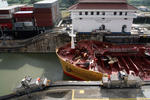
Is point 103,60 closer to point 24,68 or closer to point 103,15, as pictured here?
point 103,15

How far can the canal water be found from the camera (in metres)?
16.9

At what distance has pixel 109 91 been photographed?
969 centimetres

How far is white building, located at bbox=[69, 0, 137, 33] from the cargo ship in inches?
185

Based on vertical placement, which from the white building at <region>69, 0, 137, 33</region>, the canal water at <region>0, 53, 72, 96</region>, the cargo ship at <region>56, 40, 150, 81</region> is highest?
the white building at <region>69, 0, 137, 33</region>

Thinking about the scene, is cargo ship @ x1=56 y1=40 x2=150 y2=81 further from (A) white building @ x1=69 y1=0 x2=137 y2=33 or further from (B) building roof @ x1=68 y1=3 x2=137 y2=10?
(B) building roof @ x1=68 y1=3 x2=137 y2=10

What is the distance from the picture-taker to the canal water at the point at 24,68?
55.5 ft

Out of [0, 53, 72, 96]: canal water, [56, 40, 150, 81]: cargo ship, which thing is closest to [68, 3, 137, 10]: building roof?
[56, 40, 150, 81]: cargo ship

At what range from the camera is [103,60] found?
16844mm

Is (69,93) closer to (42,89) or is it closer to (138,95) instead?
(42,89)

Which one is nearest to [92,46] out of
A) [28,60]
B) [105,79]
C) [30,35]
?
[105,79]

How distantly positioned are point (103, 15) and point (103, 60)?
27.7 ft

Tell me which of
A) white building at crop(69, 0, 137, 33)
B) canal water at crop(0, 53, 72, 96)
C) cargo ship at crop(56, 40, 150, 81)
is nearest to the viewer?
cargo ship at crop(56, 40, 150, 81)

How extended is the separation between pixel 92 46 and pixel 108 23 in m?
6.32

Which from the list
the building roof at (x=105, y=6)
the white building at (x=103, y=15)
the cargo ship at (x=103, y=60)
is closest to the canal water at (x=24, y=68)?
the cargo ship at (x=103, y=60)
